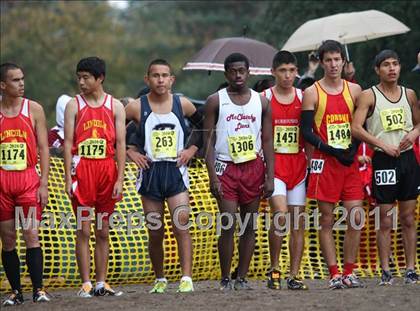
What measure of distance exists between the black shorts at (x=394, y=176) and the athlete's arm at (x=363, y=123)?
162mm

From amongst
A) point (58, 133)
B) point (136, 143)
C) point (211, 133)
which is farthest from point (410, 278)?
point (58, 133)

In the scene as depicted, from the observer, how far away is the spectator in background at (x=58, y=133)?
13211mm

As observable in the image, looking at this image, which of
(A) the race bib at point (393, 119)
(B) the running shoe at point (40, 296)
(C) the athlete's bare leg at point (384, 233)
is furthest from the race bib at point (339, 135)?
(B) the running shoe at point (40, 296)

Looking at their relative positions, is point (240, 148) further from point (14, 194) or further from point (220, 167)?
point (14, 194)

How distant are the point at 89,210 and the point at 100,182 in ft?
0.96

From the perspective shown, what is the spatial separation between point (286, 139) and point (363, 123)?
804 millimetres

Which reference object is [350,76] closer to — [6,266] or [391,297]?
[391,297]

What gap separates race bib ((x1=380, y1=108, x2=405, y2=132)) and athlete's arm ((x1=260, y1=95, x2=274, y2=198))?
1.18 meters

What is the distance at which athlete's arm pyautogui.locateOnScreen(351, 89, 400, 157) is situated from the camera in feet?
35.7

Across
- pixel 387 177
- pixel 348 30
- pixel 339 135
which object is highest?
pixel 348 30

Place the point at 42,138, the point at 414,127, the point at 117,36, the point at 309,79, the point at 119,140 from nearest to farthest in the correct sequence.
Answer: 1. the point at 42,138
2. the point at 119,140
3. the point at 414,127
4. the point at 309,79
5. the point at 117,36

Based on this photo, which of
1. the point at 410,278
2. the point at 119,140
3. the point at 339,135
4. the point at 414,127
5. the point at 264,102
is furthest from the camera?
the point at 410,278

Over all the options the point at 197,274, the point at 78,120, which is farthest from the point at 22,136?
the point at 197,274

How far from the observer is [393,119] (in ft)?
36.7
